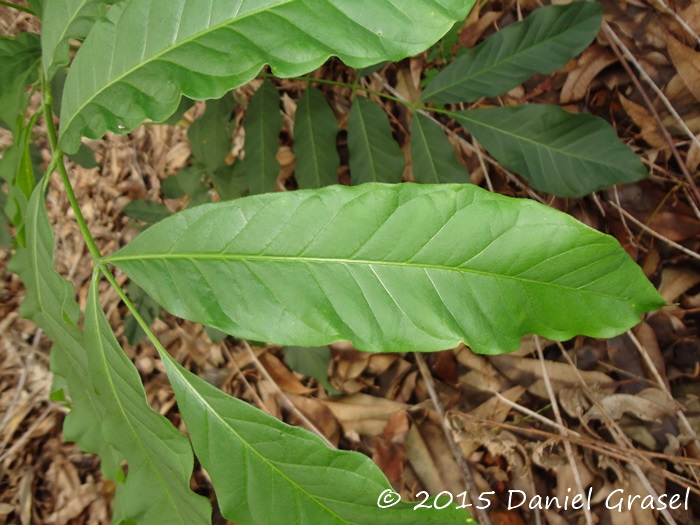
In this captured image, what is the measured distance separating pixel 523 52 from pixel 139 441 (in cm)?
109

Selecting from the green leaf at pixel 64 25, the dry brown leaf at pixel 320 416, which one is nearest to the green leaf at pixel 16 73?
the green leaf at pixel 64 25

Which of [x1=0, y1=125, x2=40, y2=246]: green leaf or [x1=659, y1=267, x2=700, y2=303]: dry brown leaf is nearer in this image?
[x1=0, y1=125, x2=40, y2=246]: green leaf

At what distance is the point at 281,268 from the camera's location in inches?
25.0

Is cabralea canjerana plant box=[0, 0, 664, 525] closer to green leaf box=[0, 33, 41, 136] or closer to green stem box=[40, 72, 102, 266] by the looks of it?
green stem box=[40, 72, 102, 266]

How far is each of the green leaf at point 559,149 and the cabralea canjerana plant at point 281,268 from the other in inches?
22.6

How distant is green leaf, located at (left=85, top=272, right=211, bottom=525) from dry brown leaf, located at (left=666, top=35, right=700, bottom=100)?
140cm

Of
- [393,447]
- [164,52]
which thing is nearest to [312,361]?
[393,447]

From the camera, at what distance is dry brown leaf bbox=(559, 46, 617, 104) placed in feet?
4.62

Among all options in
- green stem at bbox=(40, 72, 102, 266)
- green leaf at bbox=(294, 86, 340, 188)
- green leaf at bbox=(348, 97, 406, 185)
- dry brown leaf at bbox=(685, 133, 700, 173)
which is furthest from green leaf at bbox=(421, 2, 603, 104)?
green stem at bbox=(40, 72, 102, 266)

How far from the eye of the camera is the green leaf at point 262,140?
132cm

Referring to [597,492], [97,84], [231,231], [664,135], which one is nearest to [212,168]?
[97,84]

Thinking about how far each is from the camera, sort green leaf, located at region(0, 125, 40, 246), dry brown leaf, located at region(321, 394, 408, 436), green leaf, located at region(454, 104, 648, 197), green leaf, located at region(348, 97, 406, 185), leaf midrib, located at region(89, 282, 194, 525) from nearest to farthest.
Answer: leaf midrib, located at region(89, 282, 194, 525)
green leaf, located at region(0, 125, 40, 246)
green leaf, located at region(454, 104, 648, 197)
green leaf, located at region(348, 97, 406, 185)
dry brown leaf, located at region(321, 394, 408, 436)

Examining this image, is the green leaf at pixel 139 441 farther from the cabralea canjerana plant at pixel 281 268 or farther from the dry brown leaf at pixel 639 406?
the dry brown leaf at pixel 639 406

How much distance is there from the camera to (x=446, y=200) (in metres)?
0.59
